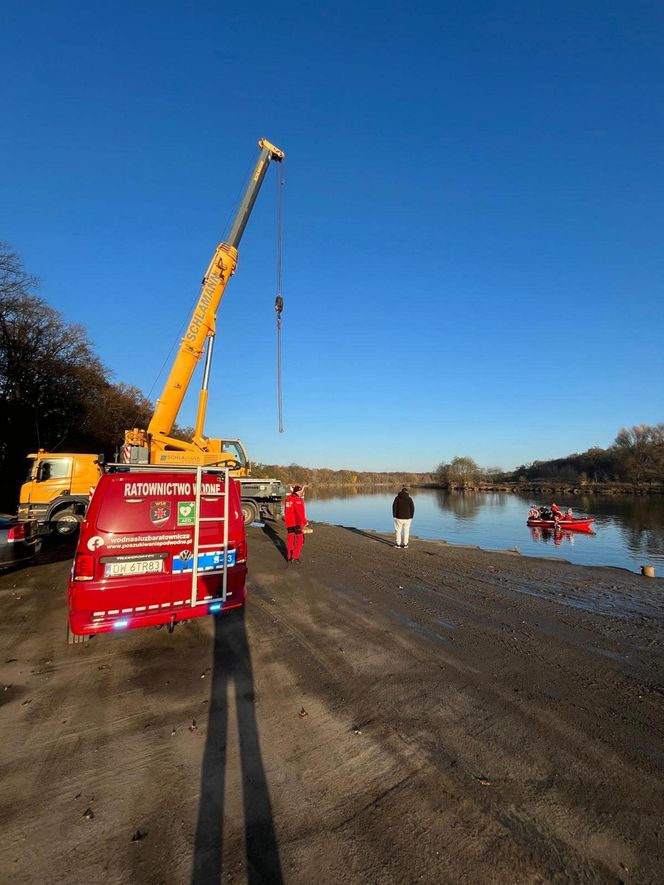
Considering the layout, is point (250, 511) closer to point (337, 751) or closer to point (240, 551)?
point (240, 551)

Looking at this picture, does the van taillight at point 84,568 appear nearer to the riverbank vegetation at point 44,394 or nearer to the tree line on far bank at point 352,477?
the riverbank vegetation at point 44,394

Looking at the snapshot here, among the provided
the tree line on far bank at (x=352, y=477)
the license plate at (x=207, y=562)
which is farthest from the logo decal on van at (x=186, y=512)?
the tree line on far bank at (x=352, y=477)

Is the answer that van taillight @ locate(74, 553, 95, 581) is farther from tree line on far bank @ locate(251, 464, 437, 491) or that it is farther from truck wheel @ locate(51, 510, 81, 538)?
tree line on far bank @ locate(251, 464, 437, 491)

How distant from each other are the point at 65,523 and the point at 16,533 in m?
6.62

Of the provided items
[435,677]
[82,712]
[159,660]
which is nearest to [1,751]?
[82,712]

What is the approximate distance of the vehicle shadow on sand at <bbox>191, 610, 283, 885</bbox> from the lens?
2.29 m

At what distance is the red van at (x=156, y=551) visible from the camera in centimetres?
488

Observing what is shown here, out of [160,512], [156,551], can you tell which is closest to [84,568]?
[156,551]

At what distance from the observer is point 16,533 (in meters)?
9.38

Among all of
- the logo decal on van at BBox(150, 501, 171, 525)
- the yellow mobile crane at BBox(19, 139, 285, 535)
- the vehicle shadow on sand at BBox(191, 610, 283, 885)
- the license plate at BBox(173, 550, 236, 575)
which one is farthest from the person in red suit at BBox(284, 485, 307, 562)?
the yellow mobile crane at BBox(19, 139, 285, 535)

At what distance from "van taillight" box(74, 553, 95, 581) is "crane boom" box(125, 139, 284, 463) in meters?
11.3

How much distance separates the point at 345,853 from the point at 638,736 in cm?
258

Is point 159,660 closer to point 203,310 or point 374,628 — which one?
point 374,628

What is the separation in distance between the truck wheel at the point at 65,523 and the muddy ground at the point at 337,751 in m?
9.98
